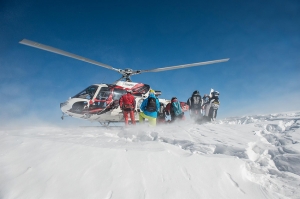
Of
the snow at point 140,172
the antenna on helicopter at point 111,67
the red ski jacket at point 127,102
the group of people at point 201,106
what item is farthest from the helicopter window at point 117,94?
the snow at point 140,172

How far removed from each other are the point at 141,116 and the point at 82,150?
4886 mm

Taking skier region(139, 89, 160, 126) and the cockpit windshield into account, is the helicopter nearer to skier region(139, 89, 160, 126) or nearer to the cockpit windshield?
the cockpit windshield

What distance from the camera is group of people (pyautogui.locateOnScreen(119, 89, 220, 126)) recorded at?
727 centimetres

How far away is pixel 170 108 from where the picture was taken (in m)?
8.41

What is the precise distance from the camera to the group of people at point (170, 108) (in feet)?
23.9

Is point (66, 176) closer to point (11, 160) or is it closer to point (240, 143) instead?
point (11, 160)

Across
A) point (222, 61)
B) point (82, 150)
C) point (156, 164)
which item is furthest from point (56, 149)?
point (222, 61)

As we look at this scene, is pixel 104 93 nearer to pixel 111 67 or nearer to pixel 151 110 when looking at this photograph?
pixel 111 67

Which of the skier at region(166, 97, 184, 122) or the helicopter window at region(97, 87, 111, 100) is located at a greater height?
the helicopter window at region(97, 87, 111, 100)

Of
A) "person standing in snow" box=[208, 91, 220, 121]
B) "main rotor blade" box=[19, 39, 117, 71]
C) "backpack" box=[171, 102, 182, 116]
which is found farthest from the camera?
"person standing in snow" box=[208, 91, 220, 121]

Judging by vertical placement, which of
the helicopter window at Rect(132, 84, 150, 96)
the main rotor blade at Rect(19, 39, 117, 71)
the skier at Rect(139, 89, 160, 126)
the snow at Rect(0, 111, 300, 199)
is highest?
the main rotor blade at Rect(19, 39, 117, 71)

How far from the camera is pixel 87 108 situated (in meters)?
8.77

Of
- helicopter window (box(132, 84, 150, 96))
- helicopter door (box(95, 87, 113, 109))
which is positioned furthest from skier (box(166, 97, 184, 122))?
helicopter door (box(95, 87, 113, 109))

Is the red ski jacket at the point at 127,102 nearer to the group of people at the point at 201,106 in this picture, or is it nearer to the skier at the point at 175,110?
the skier at the point at 175,110
